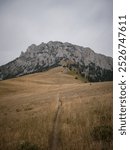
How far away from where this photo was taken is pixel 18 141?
5598mm

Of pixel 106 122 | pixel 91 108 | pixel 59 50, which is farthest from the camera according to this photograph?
pixel 59 50

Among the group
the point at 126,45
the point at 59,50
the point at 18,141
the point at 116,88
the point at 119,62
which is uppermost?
the point at 59,50

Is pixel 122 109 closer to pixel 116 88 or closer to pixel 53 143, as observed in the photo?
pixel 116 88

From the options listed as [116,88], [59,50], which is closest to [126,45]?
[116,88]

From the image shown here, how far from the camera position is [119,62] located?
17.0 feet

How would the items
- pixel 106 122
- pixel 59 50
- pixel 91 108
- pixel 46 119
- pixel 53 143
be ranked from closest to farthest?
pixel 53 143
pixel 106 122
pixel 46 119
pixel 91 108
pixel 59 50

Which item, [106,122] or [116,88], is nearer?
[116,88]

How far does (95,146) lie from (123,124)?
2.29 feet

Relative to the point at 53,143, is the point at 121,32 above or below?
above

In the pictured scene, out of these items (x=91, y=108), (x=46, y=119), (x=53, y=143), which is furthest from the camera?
(x=91, y=108)

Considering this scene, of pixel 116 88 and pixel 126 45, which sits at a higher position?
pixel 126 45

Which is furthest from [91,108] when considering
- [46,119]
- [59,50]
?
[59,50]

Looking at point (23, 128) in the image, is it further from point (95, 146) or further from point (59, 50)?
point (59, 50)

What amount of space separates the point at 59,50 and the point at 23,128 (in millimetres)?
95909
